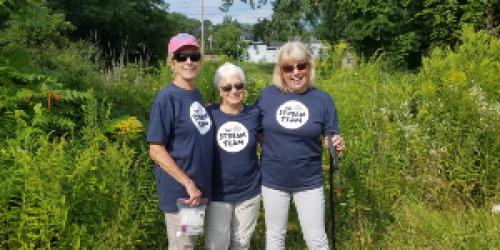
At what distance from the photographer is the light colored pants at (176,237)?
117 inches

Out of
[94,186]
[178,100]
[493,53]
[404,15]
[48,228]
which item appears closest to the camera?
[178,100]

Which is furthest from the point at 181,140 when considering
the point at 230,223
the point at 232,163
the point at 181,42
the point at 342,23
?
the point at 342,23

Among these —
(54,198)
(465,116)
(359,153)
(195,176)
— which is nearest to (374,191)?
(359,153)

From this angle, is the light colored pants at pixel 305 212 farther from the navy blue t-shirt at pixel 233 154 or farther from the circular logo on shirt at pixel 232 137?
the circular logo on shirt at pixel 232 137

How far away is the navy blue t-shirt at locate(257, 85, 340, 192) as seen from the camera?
3.24 meters

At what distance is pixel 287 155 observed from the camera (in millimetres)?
3256

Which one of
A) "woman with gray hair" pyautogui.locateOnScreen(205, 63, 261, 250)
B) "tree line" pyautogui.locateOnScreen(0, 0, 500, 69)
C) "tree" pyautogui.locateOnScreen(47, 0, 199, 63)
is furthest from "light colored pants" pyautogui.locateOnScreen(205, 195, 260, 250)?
"tree" pyautogui.locateOnScreen(47, 0, 199, 63)

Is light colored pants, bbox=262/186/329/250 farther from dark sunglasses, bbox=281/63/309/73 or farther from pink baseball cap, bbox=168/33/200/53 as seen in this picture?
pink baseball cap, bbox=168/33/200/53

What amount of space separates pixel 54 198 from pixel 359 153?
248cm

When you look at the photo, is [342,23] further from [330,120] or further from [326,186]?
[330,120]

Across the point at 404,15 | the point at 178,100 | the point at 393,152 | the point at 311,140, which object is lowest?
the point at 393,152

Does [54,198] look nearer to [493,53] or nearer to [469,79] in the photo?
[469,79]

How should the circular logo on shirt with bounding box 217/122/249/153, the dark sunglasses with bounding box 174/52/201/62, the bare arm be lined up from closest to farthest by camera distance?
the bare arm → the dark sunglasses with bounding box 174/52/201/62 → the circular logo on shirt with bounding box 217/122/249/153

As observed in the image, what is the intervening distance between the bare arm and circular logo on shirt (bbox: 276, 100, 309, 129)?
71 cm
